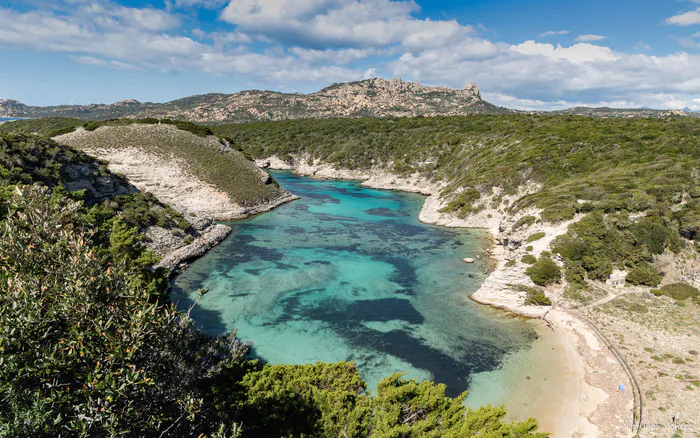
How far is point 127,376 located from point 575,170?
→ 68.6 metres

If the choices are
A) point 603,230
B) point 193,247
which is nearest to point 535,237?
point 603,230

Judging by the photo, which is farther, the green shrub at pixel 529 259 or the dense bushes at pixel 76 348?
the green shrub at pixel 529 259

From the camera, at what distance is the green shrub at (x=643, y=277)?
3203cm

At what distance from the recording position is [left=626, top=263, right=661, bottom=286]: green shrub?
105ft

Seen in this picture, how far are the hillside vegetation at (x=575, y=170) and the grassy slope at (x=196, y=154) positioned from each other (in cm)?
3784

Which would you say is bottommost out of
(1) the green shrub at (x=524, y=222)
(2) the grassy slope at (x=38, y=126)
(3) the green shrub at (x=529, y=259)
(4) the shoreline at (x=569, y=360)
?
(4) the shoreline at (x=569, y=360)

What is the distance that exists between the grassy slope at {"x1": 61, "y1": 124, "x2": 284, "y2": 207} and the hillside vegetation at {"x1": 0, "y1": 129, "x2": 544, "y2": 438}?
50.3m

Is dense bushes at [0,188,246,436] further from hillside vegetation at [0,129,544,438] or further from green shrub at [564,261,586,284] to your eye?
green shrub at [564,261,586,284]

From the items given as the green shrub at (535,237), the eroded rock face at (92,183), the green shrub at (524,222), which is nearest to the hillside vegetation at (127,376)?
the green shrub at (535,237)

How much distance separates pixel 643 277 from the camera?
105ft

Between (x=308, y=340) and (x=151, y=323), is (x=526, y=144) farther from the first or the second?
(x=151, y=323)

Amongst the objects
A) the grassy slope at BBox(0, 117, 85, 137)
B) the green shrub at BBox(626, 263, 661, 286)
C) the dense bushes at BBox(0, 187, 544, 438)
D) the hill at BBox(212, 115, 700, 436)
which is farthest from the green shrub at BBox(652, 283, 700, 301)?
the grassy slope at BBox(0, 117, 85, 137)

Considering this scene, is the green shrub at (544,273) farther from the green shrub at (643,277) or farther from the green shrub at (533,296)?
the green shrub at (643,277)

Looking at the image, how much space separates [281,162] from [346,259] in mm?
95076
